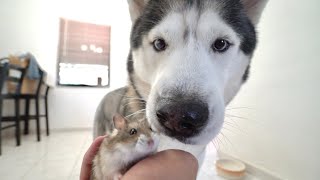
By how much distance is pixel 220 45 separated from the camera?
2.56 feet

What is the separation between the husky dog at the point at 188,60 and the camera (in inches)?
22.8

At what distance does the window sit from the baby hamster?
3.80 metres

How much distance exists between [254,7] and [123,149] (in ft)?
2.65

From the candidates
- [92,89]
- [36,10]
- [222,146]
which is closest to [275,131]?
[222,146]

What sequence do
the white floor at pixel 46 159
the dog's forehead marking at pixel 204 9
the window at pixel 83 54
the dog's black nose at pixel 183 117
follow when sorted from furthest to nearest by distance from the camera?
the window at pixel 83 54 < the white floor at pixel 46 159 < the dog's forehead marking at pixel 204 9 < the dog's black nose at pixel 183 117

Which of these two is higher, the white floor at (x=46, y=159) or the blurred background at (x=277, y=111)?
the blurred background at (x=277, y=111)

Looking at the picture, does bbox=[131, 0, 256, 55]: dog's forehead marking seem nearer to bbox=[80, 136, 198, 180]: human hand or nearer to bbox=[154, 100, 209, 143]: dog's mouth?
bbox=[154, 100, 209, 143]: dog's mouth

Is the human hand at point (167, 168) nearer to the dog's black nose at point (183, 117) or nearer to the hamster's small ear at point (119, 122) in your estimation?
the dog's black nose at point (183, 117)

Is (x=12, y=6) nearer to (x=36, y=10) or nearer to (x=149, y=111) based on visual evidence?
(x=36, y=10)

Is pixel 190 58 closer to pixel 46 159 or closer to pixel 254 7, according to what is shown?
pixel 254 7

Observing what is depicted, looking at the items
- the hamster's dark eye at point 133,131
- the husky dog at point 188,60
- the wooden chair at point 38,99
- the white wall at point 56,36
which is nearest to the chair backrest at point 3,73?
the wooden chair at point 38,99

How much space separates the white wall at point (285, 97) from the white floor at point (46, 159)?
538 millimetres

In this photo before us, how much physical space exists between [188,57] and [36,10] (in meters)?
4.23

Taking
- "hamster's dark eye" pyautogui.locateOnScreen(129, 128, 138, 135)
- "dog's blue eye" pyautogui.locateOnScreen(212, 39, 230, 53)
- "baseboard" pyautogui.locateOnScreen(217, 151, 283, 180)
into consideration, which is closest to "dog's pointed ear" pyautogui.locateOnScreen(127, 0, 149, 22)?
"dog's blue eye" pyautogui.locateOnScreen(212, 39, 230, 53)
